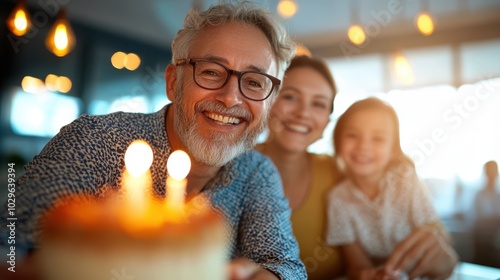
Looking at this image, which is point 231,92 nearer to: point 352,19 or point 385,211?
point 385,211

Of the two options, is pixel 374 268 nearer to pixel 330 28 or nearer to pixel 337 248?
pixel 337 248

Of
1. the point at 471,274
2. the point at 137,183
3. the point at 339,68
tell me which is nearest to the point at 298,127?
the point at 471,274

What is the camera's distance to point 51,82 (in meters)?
3.11

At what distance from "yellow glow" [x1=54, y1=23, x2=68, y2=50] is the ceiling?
56 centimetres

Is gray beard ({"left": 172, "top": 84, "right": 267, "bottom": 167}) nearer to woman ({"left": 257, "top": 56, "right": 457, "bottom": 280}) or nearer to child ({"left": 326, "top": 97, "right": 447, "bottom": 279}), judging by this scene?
woman ({"left": 257, "top": 56, "right": 457, "bottom": 280})

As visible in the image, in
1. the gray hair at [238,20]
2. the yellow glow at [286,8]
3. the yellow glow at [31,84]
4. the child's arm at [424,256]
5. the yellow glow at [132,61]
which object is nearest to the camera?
the gray hair at [238,20]

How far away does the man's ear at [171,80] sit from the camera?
34.7 inches

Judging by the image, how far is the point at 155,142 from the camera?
0.79m

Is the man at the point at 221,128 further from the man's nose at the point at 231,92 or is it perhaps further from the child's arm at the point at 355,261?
the child's arm at the point at 355,261

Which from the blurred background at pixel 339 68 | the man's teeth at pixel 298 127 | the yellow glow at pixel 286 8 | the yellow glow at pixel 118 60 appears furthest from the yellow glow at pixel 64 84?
the man's teeth at pixel 298 127

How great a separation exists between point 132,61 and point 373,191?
2.75m

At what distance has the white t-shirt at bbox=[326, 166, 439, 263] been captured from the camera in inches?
47.6

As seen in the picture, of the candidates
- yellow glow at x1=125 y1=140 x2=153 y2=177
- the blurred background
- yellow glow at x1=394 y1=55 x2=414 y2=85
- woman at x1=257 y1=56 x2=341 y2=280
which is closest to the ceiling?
the blurred background

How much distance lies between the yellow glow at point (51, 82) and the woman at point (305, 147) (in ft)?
7.95
